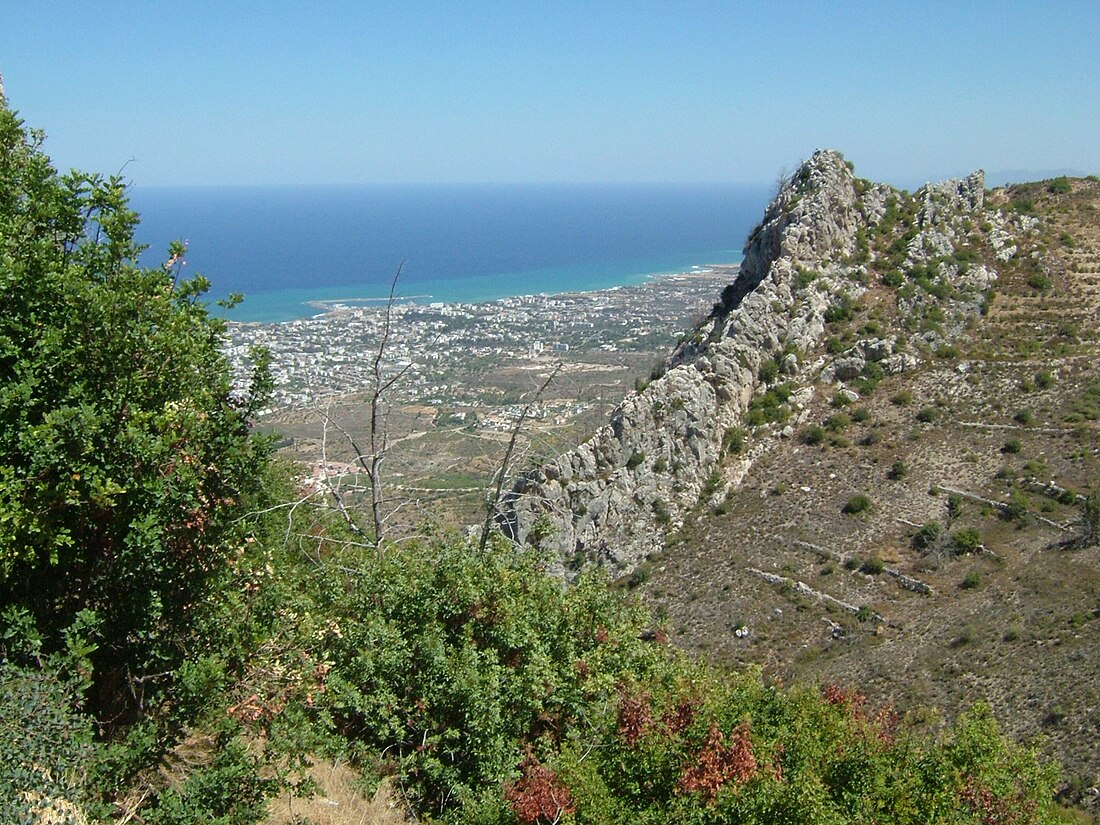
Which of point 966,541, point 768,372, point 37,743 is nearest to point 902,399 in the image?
point 768,372

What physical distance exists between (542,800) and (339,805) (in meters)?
2.47

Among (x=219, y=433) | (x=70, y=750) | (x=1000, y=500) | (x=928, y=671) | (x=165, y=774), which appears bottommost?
(x=928, y=671)

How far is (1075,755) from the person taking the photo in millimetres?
15070

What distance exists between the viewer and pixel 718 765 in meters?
6.50

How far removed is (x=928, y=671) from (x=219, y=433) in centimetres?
1837

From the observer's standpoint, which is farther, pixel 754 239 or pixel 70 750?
pixel 754 239

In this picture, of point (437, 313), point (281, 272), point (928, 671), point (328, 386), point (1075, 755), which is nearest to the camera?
point (1075, 755)

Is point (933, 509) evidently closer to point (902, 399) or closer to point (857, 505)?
point (857, 505)

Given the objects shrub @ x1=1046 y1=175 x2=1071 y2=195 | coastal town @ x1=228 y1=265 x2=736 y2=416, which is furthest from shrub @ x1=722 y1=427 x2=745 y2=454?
shrub @ x1=1046 y1=175 x2=1071 y2=195

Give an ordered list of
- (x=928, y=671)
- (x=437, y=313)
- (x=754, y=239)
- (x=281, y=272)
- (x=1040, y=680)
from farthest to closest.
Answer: (x=281, y=272) < (x=437, y=313) < (x=754, y=239) < (x=928, y=671) < (x=1040, y=680)

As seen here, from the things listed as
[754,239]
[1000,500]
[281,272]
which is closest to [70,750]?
[1000,500]

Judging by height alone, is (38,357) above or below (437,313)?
above

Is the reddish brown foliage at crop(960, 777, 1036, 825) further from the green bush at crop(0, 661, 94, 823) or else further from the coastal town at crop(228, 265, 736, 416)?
the coastal town at crop(228, 265, 736, 416)

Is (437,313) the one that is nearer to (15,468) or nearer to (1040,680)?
(1040,680)
